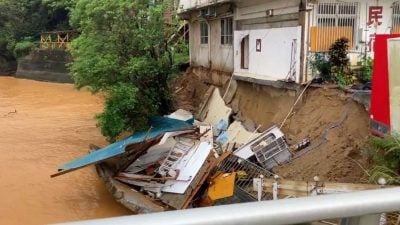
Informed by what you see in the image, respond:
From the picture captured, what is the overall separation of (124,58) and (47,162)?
13.1 feet

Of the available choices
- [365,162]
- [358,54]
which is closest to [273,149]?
[365,162]

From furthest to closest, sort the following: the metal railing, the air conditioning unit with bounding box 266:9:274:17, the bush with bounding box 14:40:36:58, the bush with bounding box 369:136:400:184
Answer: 1. the bush with bounding box 14:40:36:58
2. the air conditioning unit with bounding box 266:9:274:17
3. the bush with bounding box 369:136:400:184
4. the metal railing

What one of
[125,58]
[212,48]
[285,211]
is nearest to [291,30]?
[125,58]

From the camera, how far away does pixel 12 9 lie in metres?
38.1

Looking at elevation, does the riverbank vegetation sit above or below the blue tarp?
above

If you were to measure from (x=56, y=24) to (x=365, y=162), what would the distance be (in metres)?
36.3

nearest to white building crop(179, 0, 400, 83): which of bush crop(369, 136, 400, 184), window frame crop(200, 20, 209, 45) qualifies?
window frame crop(200, 20, 209, 45)

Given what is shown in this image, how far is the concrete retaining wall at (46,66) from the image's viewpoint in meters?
34.1

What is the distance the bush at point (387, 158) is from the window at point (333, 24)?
3.80 m

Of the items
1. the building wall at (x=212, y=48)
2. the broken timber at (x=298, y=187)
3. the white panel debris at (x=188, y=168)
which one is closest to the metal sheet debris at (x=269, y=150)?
the white panel debris at (x=188, y=168)

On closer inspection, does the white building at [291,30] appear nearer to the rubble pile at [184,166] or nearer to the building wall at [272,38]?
the building wall at [272,38]

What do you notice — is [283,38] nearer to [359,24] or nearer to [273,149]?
[359,24]

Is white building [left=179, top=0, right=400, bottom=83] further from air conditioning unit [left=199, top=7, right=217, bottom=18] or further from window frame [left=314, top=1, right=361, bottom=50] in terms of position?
air conditioning unit [left=199, top=7, right=217, bottom=18]

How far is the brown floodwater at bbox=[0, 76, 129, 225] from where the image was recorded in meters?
10.2
